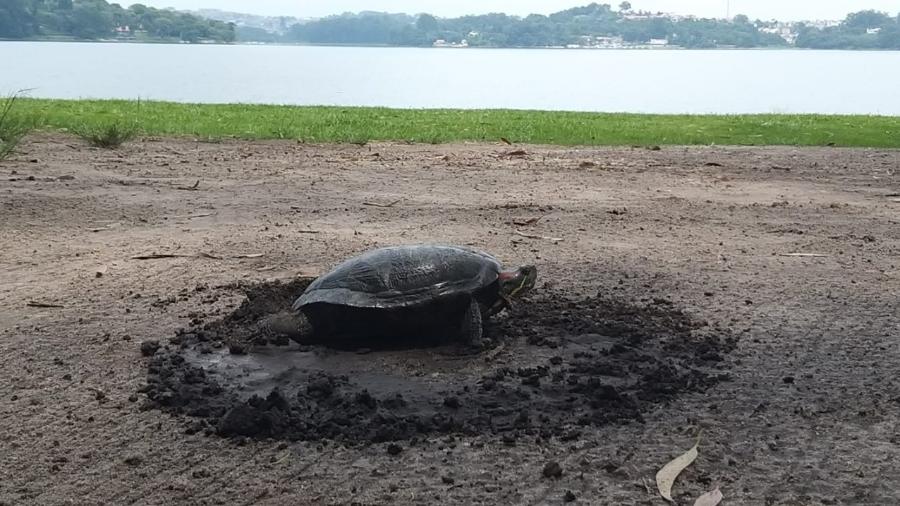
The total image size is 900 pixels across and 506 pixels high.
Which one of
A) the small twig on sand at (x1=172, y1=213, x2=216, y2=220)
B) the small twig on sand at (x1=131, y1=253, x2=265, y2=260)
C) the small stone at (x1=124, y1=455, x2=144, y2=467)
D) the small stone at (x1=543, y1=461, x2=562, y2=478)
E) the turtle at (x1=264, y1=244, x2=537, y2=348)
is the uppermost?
the turtle at (x1=264, y1=244, x2=537, y2=348)

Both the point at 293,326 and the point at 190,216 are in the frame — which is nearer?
the point at 293,326

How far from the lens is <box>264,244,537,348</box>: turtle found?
4492 mm

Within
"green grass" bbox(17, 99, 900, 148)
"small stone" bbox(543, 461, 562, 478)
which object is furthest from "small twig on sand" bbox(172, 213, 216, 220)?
"green grass" bbox(17, 99, 900, 148)

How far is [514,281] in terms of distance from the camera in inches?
189

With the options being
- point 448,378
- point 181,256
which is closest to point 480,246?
point 181,256

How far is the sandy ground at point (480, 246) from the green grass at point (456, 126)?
1647mm

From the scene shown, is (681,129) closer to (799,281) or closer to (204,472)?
(799,281)

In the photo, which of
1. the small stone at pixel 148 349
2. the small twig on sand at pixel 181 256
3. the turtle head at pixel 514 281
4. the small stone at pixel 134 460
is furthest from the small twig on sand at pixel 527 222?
the small stone at pixel 134 460

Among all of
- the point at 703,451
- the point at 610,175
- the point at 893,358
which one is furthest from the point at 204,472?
the point at 610,175

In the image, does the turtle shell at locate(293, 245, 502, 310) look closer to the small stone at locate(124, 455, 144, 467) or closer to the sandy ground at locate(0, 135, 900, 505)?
the sandy ground at locate(0, 135, 900, 505)

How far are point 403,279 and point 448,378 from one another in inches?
21.0

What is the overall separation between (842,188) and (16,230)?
815 cm

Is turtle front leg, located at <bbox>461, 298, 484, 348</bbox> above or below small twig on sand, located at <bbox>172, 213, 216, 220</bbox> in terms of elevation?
above

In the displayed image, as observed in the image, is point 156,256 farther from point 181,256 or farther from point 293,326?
point 293,326
